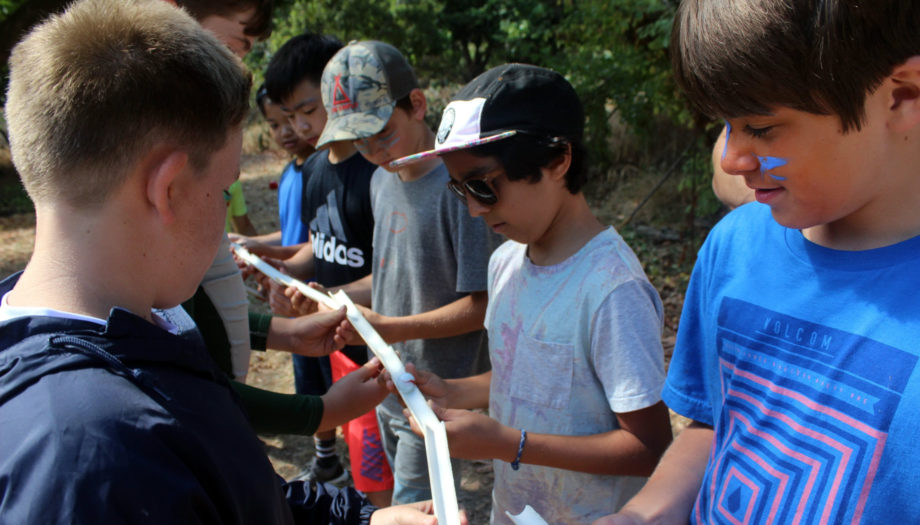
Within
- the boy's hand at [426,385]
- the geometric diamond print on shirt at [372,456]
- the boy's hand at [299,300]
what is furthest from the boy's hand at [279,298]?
the boy's hand at [426,385]

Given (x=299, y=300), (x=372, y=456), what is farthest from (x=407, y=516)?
(x=372, y=456)

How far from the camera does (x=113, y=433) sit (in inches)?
41.6

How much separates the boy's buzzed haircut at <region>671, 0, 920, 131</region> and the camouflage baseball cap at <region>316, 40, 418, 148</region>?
1905 millimetres

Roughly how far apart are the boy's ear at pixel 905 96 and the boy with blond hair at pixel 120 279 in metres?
1.26

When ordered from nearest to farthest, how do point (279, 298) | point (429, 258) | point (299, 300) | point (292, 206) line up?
point (429, 258) < point (299, 300) < point (279, 298) < point (292, 206)

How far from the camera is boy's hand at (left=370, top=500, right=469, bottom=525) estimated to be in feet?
5.42

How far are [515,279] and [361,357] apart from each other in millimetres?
1642

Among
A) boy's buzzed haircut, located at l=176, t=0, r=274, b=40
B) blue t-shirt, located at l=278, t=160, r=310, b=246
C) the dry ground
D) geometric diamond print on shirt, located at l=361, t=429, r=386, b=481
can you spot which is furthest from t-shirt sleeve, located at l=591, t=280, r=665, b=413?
blue t-shirt, located at l=278, t=160, r=310, b=246

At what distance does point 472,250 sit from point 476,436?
100cm

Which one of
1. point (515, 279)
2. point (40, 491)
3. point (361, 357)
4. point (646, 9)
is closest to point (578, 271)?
point (515, 279)

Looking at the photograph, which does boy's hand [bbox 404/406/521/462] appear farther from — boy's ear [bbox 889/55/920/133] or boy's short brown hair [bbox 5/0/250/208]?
boy's ear [bbox 889/55/920/133]

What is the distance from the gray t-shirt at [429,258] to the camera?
2693mm

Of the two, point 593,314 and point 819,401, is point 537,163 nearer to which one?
point 593,314

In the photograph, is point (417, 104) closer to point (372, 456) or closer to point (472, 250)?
point (472, 250)
